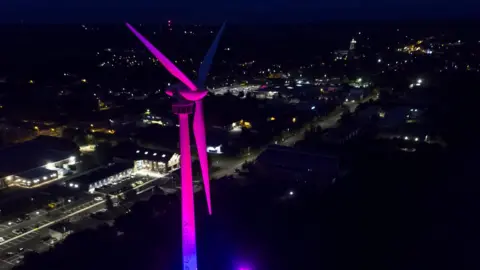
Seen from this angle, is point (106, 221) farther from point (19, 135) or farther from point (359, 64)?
point (359, 64)

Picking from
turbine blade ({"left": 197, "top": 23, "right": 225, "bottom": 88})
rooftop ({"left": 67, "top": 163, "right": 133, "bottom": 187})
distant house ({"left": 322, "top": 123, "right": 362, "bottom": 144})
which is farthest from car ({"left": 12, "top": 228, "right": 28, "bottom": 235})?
distant house ({"left": 322, "top": 123, "right": 362, "bottom": 144})

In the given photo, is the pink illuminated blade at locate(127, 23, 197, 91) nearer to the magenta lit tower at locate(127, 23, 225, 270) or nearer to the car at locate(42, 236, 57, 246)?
the magenta lit tower at locate(127, 23, 225, 270)

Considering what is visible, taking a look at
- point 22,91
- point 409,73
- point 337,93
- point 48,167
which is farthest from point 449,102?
point 22,91

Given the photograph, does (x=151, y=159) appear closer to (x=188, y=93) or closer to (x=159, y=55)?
(x=188, y=93)

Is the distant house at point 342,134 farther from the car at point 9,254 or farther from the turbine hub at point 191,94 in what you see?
the turbine hub at point 191,94

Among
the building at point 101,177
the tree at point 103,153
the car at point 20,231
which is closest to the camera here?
the car at point 20,231

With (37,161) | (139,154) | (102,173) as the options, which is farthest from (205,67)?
(37,161)

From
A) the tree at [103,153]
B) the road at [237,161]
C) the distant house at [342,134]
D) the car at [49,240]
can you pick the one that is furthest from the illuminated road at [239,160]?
the car at [49,240]
